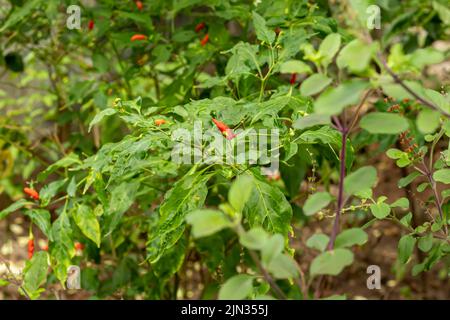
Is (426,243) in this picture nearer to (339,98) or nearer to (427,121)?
(427,121)

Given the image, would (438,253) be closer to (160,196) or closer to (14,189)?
(160,196)

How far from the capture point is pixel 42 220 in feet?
5.93

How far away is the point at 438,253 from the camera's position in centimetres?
150

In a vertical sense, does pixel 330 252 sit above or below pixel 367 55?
below

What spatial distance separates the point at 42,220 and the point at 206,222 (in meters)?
1.07

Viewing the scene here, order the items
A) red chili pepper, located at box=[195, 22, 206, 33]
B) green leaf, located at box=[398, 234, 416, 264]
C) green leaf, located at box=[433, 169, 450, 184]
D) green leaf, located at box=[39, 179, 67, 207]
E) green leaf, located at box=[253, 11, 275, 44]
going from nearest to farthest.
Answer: green leaf, located at box=[433, 169, 450, 184] → green leaf, located at box=[398, 234, 416, 264] → green leaf, located at box=[253, 11, 275, 44] → green leaf, located at box=[39, 179, 67, 207] → red chili pepper, located at box=[195, 22, 206, 33]

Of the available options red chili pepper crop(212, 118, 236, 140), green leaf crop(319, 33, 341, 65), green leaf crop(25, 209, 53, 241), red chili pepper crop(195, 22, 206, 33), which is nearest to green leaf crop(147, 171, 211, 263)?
red chili pepper crop(212, 118, 236, 140)

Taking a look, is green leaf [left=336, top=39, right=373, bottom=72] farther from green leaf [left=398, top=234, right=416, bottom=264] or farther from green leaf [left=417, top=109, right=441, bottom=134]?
green leaf [left=398, top=234, right=416, bottom=264]

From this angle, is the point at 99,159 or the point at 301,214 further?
the point at 301,214

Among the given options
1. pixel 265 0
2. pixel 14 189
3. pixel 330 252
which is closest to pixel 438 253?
pixel 330 252

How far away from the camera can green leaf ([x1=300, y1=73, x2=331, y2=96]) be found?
921 mm

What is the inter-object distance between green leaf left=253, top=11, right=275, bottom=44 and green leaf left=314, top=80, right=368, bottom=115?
87 cm

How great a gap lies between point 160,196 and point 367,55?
1511mm

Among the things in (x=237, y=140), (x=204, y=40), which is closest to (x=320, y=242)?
(x=237, y=140)
